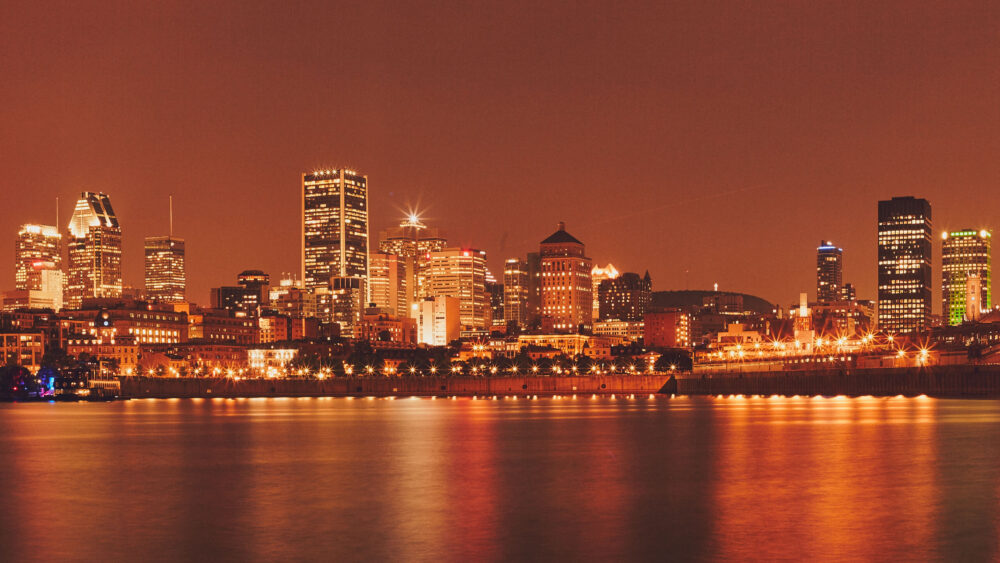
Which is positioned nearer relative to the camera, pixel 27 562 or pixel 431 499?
pixel 27 562

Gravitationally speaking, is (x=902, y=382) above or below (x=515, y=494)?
below

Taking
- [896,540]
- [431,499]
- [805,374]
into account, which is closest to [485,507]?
[431,499]

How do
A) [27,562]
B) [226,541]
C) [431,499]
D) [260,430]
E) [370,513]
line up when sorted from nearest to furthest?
[27,562] → [226,541] → [370,513] → [431,499] → [260,430]

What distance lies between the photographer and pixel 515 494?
46.8 meters

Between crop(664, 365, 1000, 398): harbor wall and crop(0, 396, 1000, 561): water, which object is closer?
crop(0, 396, 1000, 561): water

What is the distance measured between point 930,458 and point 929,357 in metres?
144

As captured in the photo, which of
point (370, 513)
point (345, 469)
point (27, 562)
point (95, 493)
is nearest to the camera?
point (27, 562)

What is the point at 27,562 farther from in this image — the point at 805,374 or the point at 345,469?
the point at 805,374

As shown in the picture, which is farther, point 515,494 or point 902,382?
point 902,382

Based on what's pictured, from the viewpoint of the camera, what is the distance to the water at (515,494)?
34.0 meters

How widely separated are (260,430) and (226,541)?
63809mm

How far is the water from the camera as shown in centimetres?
3397

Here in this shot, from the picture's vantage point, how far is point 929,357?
196 metres

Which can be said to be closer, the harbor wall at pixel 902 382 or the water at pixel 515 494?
the water at pixel 515 494
